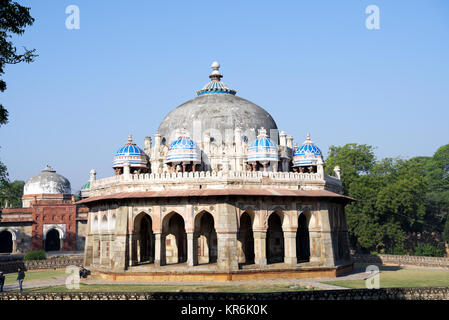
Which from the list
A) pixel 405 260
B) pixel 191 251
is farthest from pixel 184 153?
pixel 405 260

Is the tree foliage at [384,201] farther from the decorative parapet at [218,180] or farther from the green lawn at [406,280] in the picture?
the decorative parapet at [218,180]

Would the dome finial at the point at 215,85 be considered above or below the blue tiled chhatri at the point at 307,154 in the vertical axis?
above

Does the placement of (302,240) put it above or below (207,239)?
below

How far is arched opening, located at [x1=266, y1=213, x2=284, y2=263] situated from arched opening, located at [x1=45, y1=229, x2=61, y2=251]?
1502 inches

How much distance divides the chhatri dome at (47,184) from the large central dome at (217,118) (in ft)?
Result: 108

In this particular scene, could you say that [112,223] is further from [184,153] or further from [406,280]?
[406,280]

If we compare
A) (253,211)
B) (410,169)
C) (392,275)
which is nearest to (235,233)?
(253,211)

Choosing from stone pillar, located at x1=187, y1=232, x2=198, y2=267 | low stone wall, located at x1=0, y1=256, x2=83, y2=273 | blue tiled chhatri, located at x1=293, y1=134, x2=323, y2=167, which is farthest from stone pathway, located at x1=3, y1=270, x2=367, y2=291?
low stone wall, located at x1=0, y1=256, x2=83, y2=273

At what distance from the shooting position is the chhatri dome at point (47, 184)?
64250 mm

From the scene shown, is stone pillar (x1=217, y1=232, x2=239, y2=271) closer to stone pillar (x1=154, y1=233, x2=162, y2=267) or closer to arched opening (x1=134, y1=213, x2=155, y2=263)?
stone pillar (x1=154, y1=233, x2=162, y2=267)

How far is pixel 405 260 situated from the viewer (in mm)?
38594

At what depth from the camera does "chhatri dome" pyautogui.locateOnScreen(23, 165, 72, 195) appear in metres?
64.2

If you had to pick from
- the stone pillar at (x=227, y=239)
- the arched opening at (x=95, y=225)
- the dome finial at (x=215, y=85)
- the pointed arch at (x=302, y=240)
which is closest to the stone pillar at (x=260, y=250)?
the stone pillar at (x=227, y=239)

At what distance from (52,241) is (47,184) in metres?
8.59
